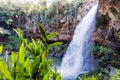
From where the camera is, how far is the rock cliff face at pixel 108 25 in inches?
349

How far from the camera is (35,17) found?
13.2 meters

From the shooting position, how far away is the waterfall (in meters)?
10.1

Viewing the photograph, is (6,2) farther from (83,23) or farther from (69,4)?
(83,23)

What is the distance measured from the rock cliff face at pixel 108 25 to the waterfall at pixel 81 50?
1.56ft

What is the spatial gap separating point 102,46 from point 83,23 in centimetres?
151

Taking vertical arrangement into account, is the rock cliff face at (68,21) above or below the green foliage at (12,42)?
above

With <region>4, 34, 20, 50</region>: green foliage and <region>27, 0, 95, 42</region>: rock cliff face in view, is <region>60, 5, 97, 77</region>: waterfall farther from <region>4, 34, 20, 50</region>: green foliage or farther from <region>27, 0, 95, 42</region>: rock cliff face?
<region>4, 34, 20, 50</region>: green foliage

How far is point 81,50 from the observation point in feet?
34.8

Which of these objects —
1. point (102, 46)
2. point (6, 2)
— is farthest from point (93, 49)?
point (6, 2)

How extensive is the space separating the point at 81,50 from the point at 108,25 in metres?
1.65

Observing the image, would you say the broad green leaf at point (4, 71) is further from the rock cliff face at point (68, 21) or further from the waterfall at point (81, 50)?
the rock cliff face at point (68, 21)

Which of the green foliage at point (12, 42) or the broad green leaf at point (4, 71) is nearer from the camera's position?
the broad green leaf at point (4, 71)

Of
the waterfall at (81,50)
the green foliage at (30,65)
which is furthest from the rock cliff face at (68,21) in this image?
the green foliage at (30,65)

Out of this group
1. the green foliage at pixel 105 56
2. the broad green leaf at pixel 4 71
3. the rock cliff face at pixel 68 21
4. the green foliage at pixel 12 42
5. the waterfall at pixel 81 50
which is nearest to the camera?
the broad green leaf at pixel 4 71
